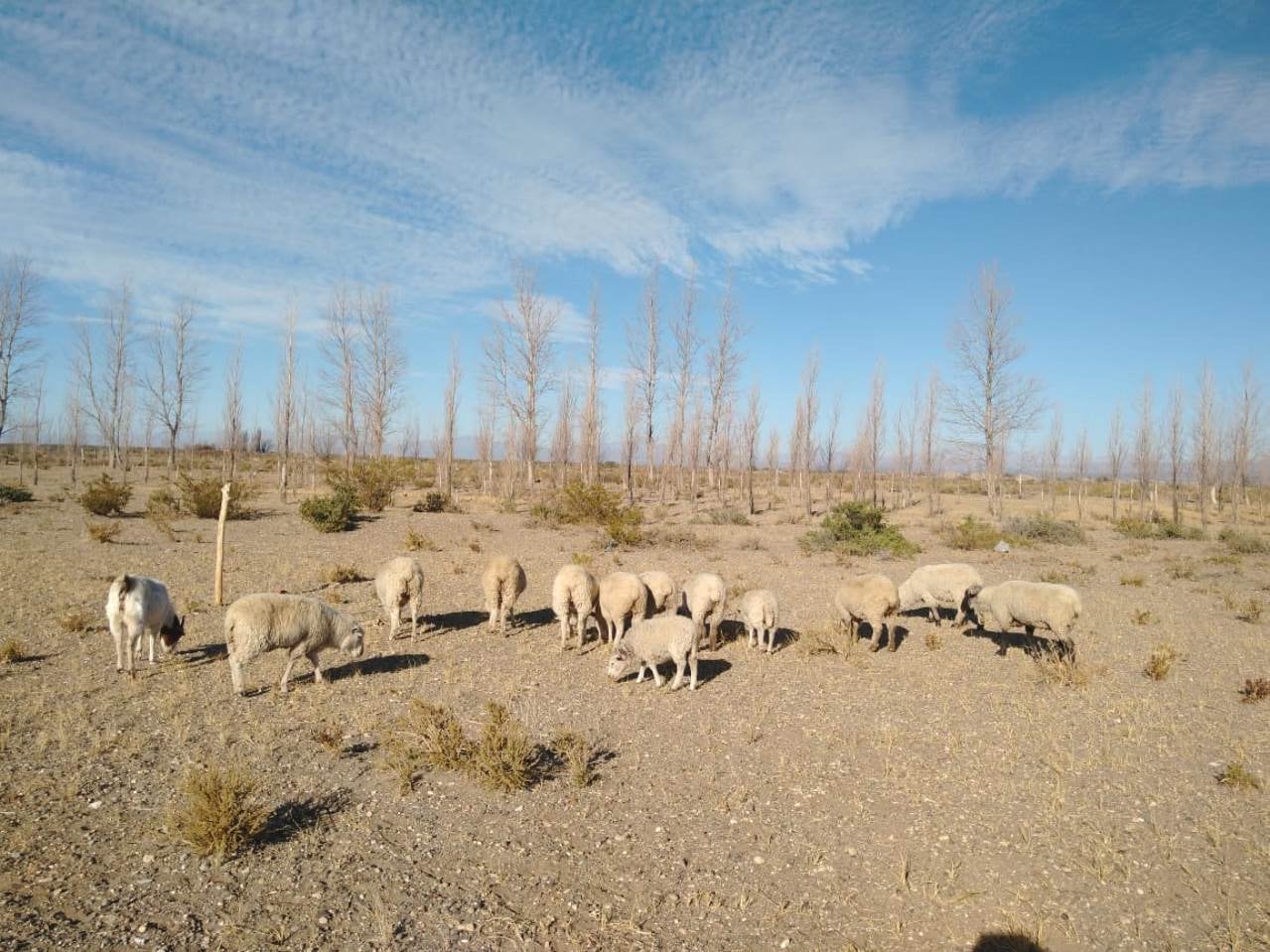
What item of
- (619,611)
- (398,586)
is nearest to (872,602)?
(619,611)

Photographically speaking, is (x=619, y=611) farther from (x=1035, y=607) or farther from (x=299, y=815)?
(x=1035, y=607)

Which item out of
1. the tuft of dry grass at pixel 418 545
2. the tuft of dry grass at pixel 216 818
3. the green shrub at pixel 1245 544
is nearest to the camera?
the tuft of dry grass at pixel 216 818

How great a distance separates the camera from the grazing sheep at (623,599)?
9469 mm

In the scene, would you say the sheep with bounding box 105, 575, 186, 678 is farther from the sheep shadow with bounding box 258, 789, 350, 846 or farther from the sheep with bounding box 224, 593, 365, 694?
the sheep shadow with bounding box 258, 789, 350, 846

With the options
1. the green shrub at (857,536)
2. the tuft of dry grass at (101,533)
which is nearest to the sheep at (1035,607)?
the green shrub at (857,536)

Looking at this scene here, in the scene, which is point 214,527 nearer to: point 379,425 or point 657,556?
point 379,425

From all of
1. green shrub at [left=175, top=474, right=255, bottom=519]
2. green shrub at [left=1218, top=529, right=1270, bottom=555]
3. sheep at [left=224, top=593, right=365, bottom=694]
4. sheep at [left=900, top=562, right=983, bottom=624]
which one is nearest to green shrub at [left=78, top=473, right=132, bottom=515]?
green shrub at [left=175, top=474, right=255, bottom=519]

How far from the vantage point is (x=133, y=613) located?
7.50 m

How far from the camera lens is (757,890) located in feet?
14.1

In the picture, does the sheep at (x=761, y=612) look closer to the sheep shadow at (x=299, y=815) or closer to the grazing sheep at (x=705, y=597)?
the grazing sheep at (x=705, y=597)

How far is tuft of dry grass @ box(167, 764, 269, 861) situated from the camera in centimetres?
434

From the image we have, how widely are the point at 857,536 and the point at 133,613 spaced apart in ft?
63.8

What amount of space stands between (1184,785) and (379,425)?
117 ft

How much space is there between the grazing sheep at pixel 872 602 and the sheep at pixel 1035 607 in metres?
1.47
